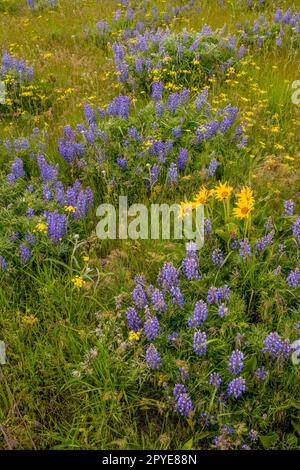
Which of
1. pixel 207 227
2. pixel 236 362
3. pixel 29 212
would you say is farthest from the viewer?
pixel 29 212

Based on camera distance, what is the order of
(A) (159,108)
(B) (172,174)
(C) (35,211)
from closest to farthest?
(C) (35,211)
(B) (172,174)
(A) (159,108)

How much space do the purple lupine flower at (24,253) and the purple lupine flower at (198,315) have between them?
4.12 feet

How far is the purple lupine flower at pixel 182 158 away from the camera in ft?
12.6

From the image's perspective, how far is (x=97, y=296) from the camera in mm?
2934

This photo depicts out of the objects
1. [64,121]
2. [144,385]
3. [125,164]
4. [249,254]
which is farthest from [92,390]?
[64,121]

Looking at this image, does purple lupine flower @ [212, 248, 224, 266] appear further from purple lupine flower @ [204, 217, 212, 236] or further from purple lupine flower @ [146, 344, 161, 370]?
purple lupine flower @ [146, 344, 161, 370]

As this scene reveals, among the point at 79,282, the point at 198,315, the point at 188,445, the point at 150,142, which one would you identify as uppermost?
the point at 150,142

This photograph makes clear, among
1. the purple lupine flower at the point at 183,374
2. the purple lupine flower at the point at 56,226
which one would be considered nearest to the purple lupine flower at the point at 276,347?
the purple lupine flower at the point at 183,374

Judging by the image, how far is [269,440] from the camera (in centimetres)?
221

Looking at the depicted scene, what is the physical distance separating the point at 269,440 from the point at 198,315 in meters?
0.69

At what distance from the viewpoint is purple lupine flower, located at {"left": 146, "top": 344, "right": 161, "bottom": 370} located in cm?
238

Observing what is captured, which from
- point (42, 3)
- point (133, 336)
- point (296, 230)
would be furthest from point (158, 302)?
point (42, 3)

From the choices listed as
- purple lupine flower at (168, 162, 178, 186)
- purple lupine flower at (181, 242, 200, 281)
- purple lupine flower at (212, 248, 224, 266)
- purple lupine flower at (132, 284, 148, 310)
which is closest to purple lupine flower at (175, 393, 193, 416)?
purple lupine flower at (132, 284, 148, 310)

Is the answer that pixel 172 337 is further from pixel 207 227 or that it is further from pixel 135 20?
pixel 135 20
